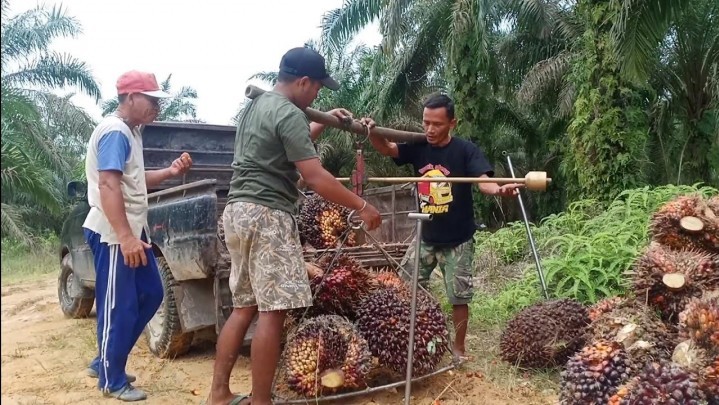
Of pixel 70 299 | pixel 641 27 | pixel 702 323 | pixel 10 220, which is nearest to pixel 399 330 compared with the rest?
pixel 702 323

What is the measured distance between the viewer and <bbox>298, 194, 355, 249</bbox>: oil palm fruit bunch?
456 centimetres

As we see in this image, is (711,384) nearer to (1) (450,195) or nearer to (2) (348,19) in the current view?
(1) (450,195)

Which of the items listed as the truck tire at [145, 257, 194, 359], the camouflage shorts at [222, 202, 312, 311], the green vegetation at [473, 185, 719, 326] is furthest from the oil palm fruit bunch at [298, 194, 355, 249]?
the green vegetation at [473, 185, 719, 326]

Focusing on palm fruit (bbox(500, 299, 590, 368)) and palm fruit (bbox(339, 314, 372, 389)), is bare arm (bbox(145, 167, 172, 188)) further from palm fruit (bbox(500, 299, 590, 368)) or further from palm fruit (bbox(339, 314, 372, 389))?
palm fruit (bbox(500, 299, 590, 368))

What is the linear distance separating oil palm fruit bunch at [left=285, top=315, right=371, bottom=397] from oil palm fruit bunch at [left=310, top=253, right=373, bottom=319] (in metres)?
0.25

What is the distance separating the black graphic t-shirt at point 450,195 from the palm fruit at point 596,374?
1.25 meters

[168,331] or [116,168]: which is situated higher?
[116,168]

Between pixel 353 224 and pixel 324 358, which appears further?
pixel 353 224

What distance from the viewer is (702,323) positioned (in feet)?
9.36

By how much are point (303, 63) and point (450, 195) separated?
147 cm

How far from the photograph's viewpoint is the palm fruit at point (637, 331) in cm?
302

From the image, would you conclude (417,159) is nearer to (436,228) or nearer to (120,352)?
(436,228)

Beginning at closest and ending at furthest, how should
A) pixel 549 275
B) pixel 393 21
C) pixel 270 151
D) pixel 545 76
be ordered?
pixel 270 151 → pixel 549 275 → pixel 393 21 → pixel 545 76

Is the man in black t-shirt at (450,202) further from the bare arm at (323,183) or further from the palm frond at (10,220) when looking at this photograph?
the palm frond at (10,220)
